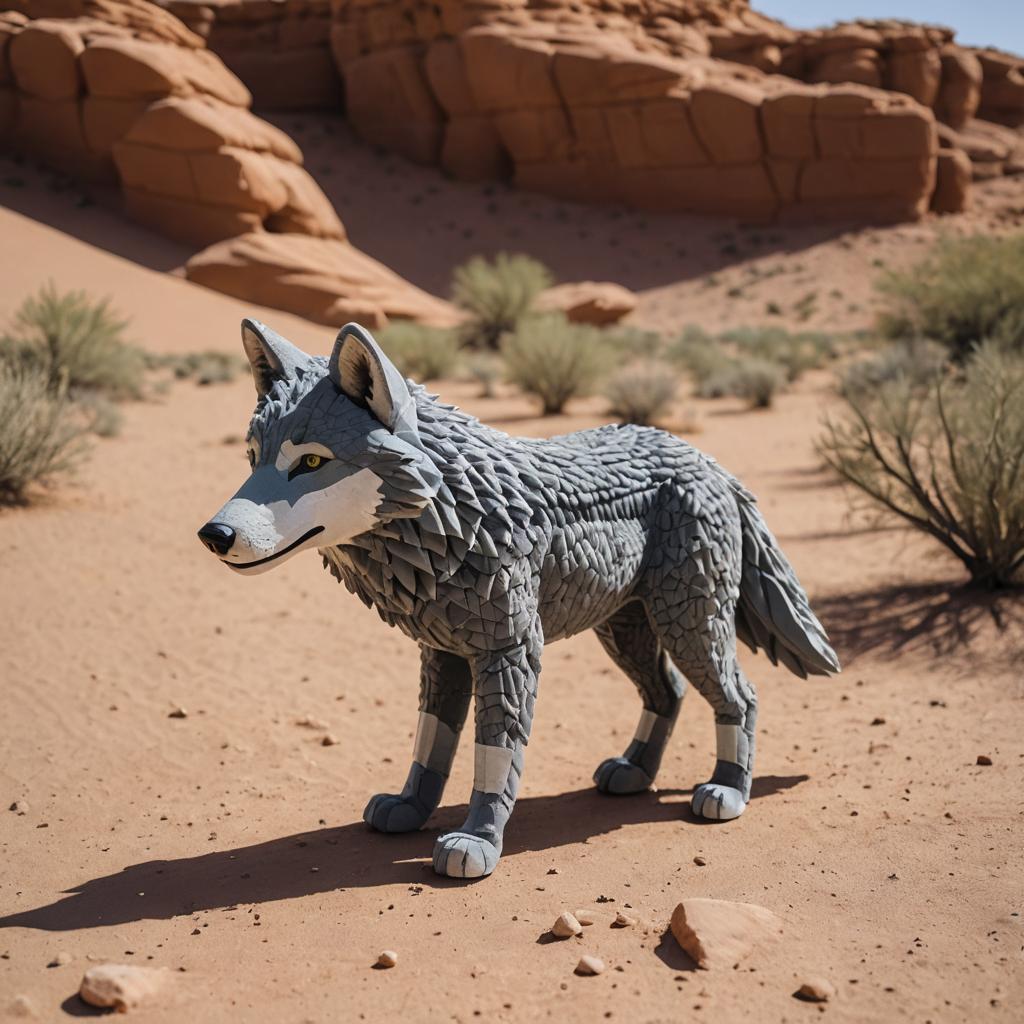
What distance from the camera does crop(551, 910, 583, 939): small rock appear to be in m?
3.36

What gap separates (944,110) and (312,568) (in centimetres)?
4461

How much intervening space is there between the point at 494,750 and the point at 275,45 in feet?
158

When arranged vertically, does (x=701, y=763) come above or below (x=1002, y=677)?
below

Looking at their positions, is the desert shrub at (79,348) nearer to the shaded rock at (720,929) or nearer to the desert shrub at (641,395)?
the desert shrub at (641,395)

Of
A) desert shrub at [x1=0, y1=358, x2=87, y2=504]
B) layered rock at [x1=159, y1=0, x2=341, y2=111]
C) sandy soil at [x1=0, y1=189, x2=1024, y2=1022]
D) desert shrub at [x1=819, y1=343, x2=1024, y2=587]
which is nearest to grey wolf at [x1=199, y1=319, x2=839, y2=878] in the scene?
sandy soil at [x1=0, y1=189, x2=1024, y2=1022]

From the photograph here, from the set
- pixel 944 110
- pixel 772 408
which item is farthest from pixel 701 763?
pixel 944 110

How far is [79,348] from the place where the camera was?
15188mm

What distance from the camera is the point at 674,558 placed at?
437 centimetres

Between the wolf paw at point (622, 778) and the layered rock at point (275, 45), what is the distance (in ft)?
153

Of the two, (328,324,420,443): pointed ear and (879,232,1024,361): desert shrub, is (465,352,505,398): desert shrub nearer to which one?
(879,232,1024,361): desert shrub

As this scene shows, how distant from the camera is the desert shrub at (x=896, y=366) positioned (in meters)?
15.1

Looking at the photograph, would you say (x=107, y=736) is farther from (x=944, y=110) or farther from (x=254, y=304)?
(x=944, y=110)

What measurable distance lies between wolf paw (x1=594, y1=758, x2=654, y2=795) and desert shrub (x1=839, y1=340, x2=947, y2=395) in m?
11.1

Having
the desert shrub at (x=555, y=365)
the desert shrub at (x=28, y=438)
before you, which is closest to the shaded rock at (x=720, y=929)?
the desert shrub at (x=28, y=438)
